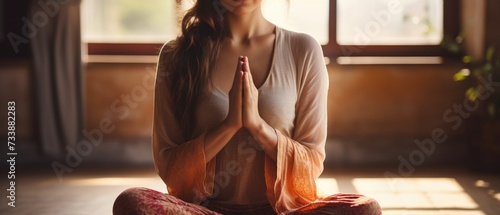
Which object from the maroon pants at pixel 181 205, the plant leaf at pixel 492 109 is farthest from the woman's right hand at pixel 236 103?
the plant leaf at pixel 492 109

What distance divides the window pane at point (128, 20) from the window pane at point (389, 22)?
1.27 metres

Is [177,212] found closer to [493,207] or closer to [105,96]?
[493,207]

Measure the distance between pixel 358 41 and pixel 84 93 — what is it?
6.41ft

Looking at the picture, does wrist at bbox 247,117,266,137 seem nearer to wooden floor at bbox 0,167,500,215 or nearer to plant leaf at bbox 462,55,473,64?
wooden floor at bbox 0,167,500,215

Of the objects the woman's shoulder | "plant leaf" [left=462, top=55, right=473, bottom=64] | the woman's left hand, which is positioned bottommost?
"plant leaf" [left=462, top=55, right=473, bottom=64]

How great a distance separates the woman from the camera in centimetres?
169

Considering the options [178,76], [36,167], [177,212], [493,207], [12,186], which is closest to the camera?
[177,212]

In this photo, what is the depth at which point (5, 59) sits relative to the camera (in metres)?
4.77

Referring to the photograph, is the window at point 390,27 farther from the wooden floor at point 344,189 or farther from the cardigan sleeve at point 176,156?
the cardigan sleeve at point 176,156

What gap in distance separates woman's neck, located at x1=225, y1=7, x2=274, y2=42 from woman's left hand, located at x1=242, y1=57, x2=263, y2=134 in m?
0.28

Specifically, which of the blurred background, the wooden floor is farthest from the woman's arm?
the blurred background

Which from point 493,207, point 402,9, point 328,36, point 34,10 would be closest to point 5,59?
point 34,10

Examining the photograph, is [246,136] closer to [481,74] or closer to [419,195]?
[419,195]

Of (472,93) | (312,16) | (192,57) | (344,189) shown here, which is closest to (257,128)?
(192,57)
